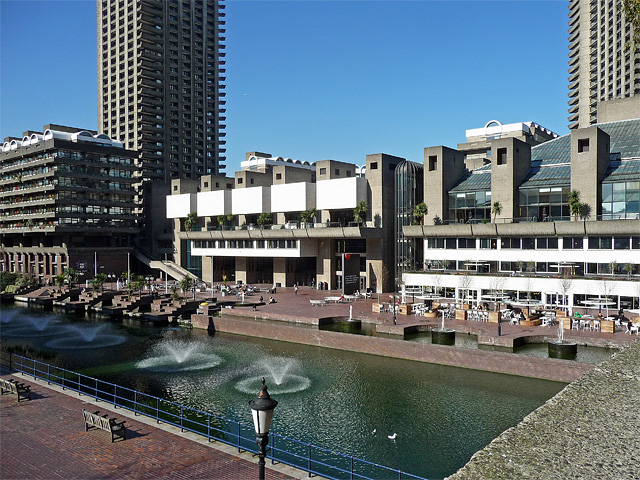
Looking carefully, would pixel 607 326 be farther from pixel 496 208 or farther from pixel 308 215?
pixel 308 215

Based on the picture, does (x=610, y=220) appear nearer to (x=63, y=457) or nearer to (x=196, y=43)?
(x=63, y=457)

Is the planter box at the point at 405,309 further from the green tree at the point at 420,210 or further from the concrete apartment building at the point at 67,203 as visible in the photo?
the concrete apartment building at the point at 67,203

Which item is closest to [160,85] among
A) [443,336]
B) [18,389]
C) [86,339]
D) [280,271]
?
[280,271]

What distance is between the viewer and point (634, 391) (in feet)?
32.1

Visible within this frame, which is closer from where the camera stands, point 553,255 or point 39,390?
point 39,390

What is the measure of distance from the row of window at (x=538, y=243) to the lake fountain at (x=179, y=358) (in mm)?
29920

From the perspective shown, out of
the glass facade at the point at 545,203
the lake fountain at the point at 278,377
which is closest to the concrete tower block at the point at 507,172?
the glass facade at the point at 545,203

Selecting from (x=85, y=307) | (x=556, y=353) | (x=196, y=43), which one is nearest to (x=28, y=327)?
(x=85, y=307)

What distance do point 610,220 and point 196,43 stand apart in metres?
124

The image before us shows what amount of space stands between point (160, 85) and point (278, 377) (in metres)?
119

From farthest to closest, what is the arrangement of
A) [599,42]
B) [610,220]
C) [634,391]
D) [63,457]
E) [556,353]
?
[599,42] → [610,220] → [556,353] → [63,457] → [634,391]

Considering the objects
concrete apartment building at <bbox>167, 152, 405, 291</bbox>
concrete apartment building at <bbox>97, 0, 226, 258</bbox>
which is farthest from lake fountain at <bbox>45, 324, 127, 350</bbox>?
concrete apartment building at <bbox>97, 0, 226, 258</bbox>

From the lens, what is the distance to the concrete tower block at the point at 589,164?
50438 mm

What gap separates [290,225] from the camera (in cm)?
7281
